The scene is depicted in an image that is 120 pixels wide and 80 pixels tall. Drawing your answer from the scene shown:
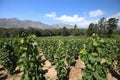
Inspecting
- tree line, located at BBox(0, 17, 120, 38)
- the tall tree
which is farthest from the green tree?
the tall tree

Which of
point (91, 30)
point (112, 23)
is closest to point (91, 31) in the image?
point (91, 30)

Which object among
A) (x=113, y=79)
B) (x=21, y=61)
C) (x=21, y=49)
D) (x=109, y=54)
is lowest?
(x=113, y=79)

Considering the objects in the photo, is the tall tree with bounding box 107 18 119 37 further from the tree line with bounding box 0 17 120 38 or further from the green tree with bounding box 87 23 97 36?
the green tree with bounding box 87 23 97 36

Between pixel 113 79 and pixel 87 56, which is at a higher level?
pixel 87 56

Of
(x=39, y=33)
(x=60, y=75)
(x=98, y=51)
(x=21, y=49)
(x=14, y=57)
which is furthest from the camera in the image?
(x=39, y=33)

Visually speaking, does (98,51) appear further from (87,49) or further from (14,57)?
(14,57)

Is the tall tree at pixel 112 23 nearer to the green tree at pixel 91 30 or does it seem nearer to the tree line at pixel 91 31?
the tree line at pixel 91 31

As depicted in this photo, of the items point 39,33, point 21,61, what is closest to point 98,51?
point 21,61

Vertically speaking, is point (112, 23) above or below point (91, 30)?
above

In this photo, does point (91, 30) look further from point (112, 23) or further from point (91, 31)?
point (112, 23)

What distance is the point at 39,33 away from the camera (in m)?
119

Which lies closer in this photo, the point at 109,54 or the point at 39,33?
the point at 109,54

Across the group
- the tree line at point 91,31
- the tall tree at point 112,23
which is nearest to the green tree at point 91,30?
the tree line at point 91,31

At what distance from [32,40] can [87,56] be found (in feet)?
11.5
